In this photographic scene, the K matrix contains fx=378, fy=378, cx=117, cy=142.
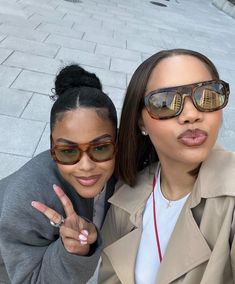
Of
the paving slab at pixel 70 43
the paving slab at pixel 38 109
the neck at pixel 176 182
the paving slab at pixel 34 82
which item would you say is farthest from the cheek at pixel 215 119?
the paving slab at pixel 70 43

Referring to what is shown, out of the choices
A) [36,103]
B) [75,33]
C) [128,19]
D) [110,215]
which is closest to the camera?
[110,215]

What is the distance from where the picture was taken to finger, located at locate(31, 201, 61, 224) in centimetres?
143

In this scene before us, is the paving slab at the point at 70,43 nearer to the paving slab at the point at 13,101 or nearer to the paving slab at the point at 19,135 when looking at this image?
the paving slab at the point at 13,101

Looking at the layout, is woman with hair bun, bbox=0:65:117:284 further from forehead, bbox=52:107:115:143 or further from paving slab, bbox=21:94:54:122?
paving slab, bbox=21:94:54:122

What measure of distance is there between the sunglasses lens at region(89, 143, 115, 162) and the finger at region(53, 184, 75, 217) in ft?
0.61

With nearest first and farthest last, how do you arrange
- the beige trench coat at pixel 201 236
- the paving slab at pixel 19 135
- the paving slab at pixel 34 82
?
the beige trench coat at pixel 201 236 → the paving slab at pixel 19 135 → the paving slab at pixel 34 82

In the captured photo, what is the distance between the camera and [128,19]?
10.2 meters

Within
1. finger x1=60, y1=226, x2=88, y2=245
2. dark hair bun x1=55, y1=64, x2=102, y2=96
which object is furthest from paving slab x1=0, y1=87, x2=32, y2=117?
finger x1=60, y1=226, x2=88, y2=245

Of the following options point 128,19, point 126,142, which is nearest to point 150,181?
point 126,142

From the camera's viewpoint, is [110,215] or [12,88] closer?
[110,215]

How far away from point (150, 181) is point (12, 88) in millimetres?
3463

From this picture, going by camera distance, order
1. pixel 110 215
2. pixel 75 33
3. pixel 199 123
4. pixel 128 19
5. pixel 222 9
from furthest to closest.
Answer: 1. pixel 222 9
2. pixel 128 19
3. pixel 75 33
4. pixel 110 215
5. pixel 199 123

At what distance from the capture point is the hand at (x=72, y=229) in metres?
1.40

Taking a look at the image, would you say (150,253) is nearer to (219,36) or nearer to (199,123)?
(199,123)
